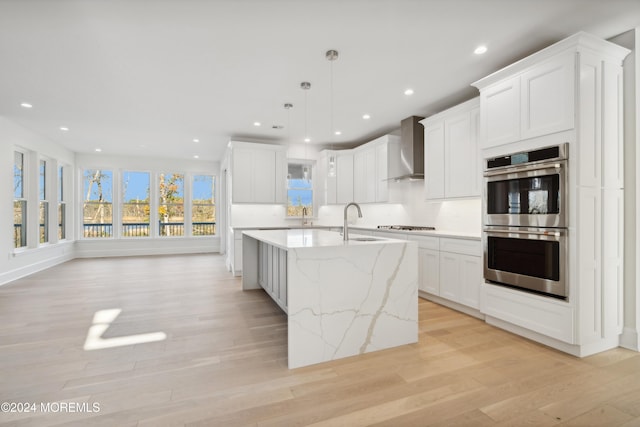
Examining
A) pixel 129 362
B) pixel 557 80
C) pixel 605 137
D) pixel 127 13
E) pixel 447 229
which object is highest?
pixel 127 13

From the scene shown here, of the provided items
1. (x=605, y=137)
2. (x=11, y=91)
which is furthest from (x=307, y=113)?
(x=11, y=91)

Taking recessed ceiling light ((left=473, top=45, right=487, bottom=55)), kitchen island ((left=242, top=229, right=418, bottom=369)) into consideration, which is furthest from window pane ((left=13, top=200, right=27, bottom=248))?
recessed ceiling light ((left=473, top=45, right=487, bottom=55))

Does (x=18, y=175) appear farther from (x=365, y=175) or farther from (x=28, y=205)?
(x=365, y=175)

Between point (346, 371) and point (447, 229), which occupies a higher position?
point (447, 229)

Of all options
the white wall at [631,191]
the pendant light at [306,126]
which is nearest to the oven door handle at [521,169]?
the white wall at [631,191]

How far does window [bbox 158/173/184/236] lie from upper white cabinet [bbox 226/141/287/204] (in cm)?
368

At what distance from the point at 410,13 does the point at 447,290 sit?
2.95 m

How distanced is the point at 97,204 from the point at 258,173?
5183mm

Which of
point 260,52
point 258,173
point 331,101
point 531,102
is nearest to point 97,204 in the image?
point 258,173

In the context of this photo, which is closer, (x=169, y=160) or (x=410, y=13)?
(x=410, y=13)

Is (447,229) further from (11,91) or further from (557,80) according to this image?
(11,91)

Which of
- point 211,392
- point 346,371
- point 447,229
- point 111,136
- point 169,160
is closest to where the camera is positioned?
point 211,392

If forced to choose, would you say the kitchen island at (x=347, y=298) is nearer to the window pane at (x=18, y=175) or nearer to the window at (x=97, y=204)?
the window pane at (x=18, y=175)

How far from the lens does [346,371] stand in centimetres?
223
